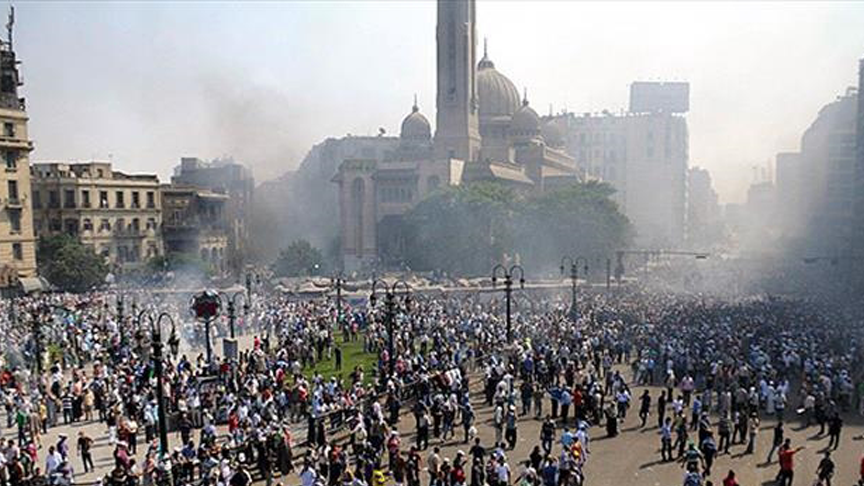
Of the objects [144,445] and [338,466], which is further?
[144,445]

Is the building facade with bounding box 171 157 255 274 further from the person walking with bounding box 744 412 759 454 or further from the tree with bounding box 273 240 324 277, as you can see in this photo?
the person walking with bounding box 744 412 759 454

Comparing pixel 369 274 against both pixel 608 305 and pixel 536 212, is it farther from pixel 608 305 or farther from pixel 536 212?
pixel 608 305

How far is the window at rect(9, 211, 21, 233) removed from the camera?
5531 centimetres

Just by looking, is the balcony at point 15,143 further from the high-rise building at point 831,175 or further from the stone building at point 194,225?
the high-rise building at point 831,175

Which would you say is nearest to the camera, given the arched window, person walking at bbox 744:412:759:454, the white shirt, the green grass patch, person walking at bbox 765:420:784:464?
the white shirt

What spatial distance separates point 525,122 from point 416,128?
13.5 m

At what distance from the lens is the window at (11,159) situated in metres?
55.4

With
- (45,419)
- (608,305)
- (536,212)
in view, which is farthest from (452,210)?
(45,419)

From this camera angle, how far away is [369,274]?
7394cm

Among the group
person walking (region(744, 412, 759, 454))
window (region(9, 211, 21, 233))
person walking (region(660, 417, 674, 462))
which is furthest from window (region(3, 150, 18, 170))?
person walking (region(744, 412, 759, 454))

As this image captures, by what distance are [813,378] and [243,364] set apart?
1742cm

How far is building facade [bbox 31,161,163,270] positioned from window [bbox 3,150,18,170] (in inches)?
442

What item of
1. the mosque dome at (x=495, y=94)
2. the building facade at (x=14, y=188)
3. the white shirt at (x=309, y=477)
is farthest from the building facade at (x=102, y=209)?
the white shirt at (x=309, y=477)

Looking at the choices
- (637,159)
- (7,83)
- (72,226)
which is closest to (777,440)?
(7,83)
